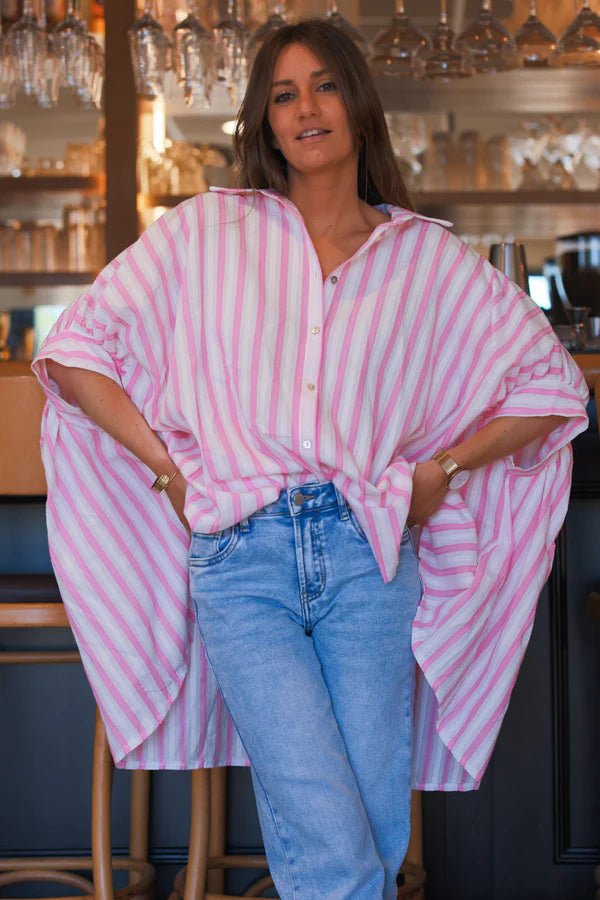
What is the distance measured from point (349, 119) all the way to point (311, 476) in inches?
18.2

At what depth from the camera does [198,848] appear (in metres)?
1.60

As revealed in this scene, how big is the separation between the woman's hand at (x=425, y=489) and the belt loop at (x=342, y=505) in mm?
132

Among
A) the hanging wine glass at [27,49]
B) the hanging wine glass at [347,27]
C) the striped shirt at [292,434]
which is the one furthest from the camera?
the hanging wine glass at [27,49]

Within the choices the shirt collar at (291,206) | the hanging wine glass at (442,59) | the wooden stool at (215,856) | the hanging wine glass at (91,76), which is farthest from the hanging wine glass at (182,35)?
the wooden stool at (215,856)

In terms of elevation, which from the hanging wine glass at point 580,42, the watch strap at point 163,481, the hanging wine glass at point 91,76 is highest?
the hanging wine glass at point 580,42

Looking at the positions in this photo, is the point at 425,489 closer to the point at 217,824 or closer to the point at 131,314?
the point at 131,314

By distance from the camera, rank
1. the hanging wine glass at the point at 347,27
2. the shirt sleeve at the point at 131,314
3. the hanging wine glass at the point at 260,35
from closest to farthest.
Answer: the shirt sleeve at the point at 131,314
the hanging wine glass at the point at 347,27
the hanging wine glass at the point at 260,35

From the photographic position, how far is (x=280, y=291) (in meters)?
1.41

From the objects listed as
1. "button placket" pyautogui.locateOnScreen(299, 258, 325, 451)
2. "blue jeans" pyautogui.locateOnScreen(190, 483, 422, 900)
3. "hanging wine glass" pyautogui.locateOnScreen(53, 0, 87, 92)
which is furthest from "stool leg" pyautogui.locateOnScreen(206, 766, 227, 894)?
"hanging wine glass" pyautogui.locateOnScreen(53, 0, 87, 92)

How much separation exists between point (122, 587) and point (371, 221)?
601 millimetres

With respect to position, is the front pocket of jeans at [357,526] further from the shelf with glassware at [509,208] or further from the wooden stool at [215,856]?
the shelf with glassware at [509,208]

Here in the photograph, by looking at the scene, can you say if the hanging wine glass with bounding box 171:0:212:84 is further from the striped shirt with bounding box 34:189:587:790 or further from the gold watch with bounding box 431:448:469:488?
the gold watch with bounding box 431:448:469:488

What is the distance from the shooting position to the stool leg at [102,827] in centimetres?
159

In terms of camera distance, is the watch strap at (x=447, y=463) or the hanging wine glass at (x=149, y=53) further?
the hanging wine glass at (x=149, y=53)
